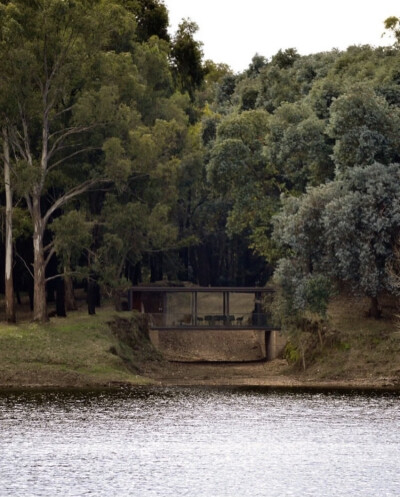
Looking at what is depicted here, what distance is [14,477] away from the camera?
41.8 m

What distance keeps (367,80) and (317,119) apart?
4.52 m

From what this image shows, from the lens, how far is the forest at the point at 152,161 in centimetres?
7556

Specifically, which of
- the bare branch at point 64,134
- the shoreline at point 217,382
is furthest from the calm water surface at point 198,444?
the bare branch at point 64,134

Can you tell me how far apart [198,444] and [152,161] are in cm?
3644

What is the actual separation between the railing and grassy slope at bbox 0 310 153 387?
491 inches

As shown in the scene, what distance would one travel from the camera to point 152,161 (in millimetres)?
83750

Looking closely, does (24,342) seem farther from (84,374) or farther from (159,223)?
(159,223)

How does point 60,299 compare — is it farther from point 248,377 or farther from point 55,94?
point 55,94

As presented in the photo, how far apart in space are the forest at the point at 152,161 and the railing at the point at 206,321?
4.06 m

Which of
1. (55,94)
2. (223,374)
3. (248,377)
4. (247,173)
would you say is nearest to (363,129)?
(247,173)

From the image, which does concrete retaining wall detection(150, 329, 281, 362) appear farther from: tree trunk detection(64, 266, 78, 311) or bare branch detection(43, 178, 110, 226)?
bare branch detection(43, 178, 110, 226)

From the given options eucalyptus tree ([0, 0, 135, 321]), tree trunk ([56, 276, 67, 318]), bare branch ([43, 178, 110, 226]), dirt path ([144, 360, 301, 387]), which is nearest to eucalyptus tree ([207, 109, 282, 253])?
dirt path ([144, 360, 301, 387])

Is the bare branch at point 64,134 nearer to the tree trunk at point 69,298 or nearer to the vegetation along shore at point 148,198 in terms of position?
the vegetation along shore at point 148,198

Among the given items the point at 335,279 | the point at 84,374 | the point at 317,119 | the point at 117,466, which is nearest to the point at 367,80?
the point at 317,119
